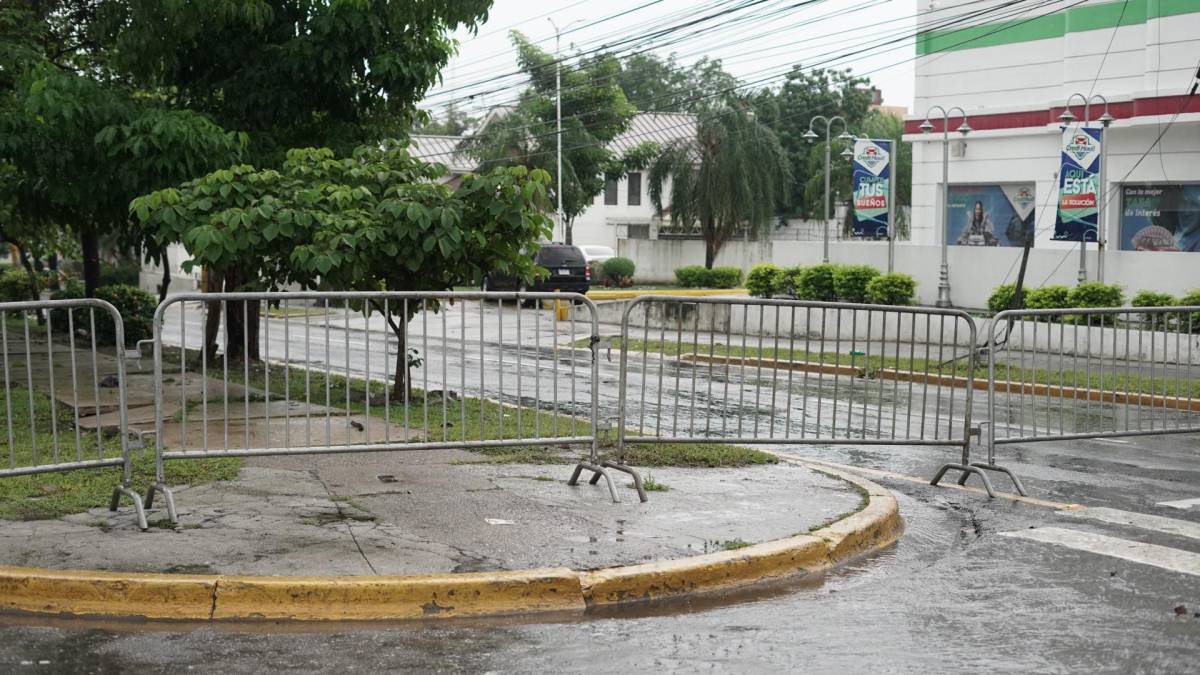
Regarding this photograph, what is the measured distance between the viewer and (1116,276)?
23781mm

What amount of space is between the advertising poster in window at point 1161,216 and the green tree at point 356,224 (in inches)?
779

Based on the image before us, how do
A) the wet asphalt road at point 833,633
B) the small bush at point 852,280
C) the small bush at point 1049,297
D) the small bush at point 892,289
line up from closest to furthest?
the wet asphalt road at point 833,633
the small bush at point 1049,297
the small bush at point 892,289
the small bush at point 852,280

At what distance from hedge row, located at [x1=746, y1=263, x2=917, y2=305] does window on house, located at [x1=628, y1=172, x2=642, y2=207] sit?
1500 inches

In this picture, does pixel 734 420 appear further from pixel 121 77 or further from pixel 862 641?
pixel 121 77

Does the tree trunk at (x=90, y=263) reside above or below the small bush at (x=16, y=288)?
above

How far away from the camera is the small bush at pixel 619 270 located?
49.7 meters

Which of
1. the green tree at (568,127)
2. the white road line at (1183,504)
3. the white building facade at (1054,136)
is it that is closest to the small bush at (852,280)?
the white building facade at (1054,136)

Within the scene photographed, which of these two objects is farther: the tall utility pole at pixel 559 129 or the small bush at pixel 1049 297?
the tall utility pole at pixel 559 129

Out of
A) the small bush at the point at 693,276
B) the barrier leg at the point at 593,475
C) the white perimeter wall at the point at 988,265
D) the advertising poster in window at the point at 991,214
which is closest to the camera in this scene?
the barrier leg at the point at 593,475

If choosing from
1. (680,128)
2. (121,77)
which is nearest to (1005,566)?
(121,77)

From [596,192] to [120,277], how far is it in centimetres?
2090

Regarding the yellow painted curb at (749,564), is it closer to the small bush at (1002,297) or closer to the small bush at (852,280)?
the small bush at (1002,297)

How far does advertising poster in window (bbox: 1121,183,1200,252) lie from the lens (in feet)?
87.8

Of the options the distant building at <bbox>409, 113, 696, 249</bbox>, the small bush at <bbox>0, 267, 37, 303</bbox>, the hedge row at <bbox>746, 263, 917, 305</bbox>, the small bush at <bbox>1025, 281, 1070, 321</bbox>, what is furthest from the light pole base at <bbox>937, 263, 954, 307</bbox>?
the distant building at <bbox>409, 113, 696, 249</bbox>
